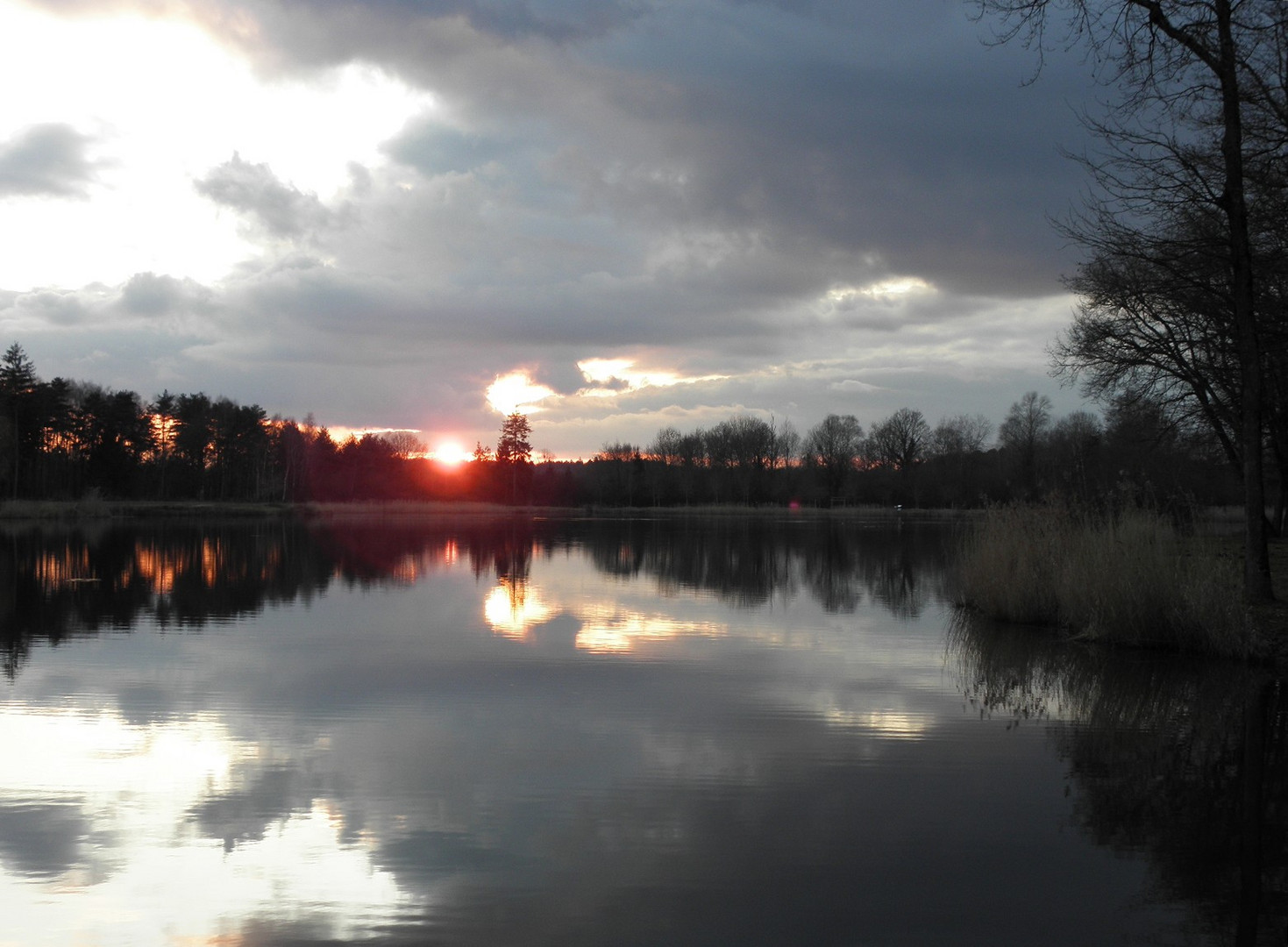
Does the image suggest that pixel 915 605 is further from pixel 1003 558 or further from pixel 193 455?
pixel 193 455

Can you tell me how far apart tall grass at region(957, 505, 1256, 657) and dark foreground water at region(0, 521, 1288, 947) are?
1.88ft

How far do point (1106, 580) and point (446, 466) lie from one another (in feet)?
353

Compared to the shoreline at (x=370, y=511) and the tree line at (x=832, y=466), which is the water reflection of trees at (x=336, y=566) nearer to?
the shoreline at (x=370, y=511)

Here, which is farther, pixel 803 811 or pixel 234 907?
pixel 803 811

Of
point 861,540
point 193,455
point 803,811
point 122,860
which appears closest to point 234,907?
point 122,860

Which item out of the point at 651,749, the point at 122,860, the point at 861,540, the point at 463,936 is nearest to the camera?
the point at 463,936

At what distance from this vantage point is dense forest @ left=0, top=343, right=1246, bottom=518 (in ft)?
229

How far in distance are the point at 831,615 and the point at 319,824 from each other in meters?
12.0

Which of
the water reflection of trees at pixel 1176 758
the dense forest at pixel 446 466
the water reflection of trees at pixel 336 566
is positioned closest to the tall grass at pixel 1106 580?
the water reflection of trees at pixel 1176 758

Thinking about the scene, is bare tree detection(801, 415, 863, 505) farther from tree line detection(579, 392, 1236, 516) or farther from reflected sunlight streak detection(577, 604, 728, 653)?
reflected sunlight streak detection(577, 604, 728, 653)

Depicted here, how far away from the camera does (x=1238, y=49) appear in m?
11.9

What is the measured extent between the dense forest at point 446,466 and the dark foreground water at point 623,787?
52.6 meters

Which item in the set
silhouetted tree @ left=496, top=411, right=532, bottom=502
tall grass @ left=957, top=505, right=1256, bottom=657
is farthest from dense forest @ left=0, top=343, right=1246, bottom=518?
tall grass @ left=957, top=505, right=1256, bottom=657

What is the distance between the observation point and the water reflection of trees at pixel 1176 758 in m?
5.03
